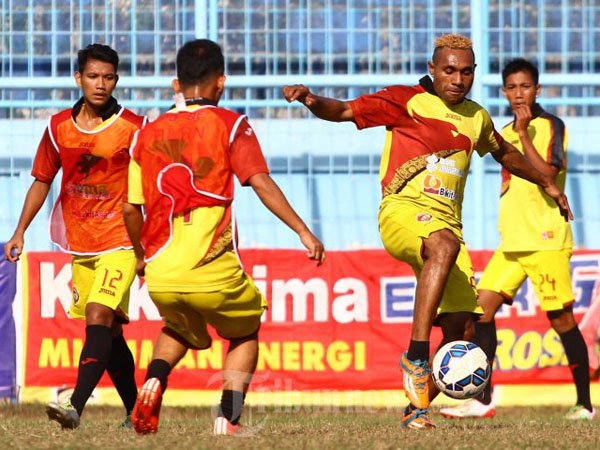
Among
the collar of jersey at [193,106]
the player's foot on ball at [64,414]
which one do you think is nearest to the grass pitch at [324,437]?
the player's foot on ball at [64,414]

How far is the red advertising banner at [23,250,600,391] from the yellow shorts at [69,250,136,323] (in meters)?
3.42

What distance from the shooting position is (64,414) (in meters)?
7.32

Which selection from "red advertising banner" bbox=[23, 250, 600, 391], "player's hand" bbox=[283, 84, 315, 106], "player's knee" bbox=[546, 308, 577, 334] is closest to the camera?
"player's hand" bbox=[283, 84, 315, 106]

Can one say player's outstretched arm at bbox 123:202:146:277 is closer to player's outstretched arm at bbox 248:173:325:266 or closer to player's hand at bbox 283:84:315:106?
player's outstretched arm at bbox 248:173:325:266

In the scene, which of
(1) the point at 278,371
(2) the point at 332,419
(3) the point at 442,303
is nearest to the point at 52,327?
(1) the point at 278,371

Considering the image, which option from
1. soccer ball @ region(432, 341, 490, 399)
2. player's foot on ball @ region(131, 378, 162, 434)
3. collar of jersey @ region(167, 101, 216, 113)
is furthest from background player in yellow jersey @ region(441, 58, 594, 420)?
player's foot on ball @ region(131, 378, 162, 434)

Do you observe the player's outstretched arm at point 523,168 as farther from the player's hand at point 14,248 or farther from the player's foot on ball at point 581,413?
the player's hand at point 14,248

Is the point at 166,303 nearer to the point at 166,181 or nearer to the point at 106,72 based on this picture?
the point at 166,181

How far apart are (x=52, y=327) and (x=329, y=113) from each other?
5.02m

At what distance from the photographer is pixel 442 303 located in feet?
25.2

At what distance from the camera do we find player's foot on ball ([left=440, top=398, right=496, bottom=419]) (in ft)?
32.3

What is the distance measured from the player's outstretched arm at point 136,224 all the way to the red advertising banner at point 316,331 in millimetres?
4781

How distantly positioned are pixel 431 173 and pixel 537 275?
8.19ft

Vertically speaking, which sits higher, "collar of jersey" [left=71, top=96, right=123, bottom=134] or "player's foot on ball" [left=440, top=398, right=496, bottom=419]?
"collar of jersey" [left=71, top=96, right=123, bottom=134]
